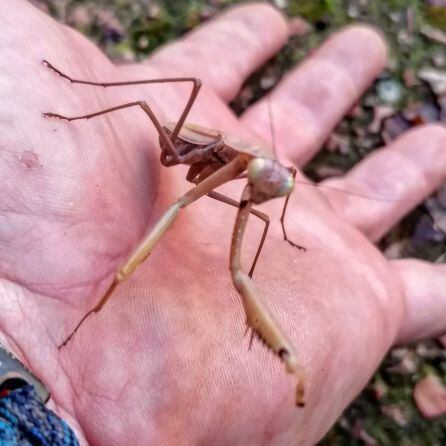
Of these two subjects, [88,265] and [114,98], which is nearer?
[88,265]

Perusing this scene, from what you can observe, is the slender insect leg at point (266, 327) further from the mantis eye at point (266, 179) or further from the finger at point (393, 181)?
the finger at point (393, 181)

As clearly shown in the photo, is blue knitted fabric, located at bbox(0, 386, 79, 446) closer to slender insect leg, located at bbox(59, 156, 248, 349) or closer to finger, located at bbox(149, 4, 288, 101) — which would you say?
slender insect leg, located at bbox(59, 156, 248, 349)

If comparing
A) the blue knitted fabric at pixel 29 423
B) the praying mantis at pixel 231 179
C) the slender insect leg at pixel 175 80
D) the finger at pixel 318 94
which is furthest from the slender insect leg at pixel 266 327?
the finger at pixel 318 94

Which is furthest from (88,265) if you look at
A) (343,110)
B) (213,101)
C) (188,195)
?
(343,110)

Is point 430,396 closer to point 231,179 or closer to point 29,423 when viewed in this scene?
point 231,179

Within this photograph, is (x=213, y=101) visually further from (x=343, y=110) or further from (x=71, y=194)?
(x=71, y=194)

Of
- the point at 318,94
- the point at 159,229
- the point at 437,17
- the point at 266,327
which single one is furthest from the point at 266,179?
the point at 437,17

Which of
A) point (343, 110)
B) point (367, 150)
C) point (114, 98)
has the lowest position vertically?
point (367, 150)
